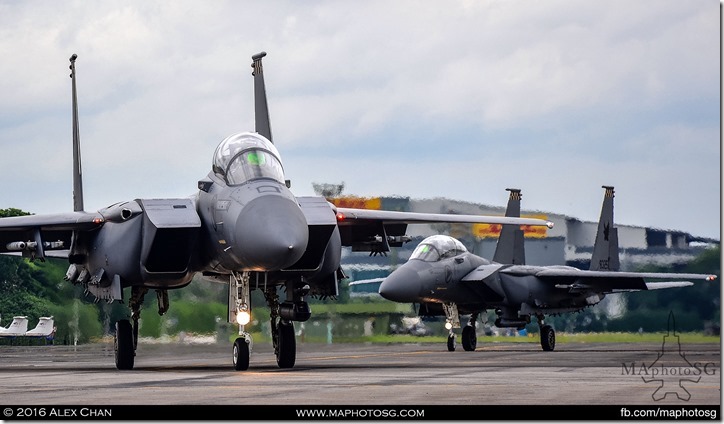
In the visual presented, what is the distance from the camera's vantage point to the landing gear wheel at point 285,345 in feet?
66.5

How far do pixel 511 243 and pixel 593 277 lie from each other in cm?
296

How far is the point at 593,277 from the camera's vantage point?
3262cm

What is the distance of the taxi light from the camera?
18516 mm

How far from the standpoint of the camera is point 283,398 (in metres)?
12.2

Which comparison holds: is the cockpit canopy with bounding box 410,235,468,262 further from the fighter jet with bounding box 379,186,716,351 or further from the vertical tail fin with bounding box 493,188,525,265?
the vertical tail fin with bounding box 493,188,525,265

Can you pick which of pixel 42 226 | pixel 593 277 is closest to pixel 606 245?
pixel 593 277

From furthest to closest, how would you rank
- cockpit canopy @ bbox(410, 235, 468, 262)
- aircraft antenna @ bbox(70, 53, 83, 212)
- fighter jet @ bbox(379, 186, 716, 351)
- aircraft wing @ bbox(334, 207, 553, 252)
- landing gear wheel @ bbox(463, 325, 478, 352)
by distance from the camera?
landing gear wheel @ bbox(463, 325, 478, 352), cockpit canopy @ bbox(410, 235, 468, 262), fighter jet @ bbox(379, 186, 716, 351), aircraft antenna @ bbox(70, 53, 83, 212), aircraft wing @ bbox(334, 207, 553, 252)

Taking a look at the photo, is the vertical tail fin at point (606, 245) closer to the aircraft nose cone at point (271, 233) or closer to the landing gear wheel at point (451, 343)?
the landing gear wheel at point (451, 343)

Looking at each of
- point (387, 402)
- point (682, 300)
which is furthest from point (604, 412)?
point (682, 300)

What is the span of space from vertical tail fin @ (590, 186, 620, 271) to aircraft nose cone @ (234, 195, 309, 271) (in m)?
18.4

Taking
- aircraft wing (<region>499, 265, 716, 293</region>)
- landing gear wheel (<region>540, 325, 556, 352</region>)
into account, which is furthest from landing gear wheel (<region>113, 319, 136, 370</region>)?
landing gear wheel (<region>540, 325, 556, 352</region>)

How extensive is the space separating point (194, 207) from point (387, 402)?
873 centimetres

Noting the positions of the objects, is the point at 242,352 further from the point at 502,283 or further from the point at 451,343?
the point at 502,283

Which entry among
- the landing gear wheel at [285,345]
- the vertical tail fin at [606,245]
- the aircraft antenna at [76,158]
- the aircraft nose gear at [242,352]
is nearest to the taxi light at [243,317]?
the aircraft nose gear at [242,352]
